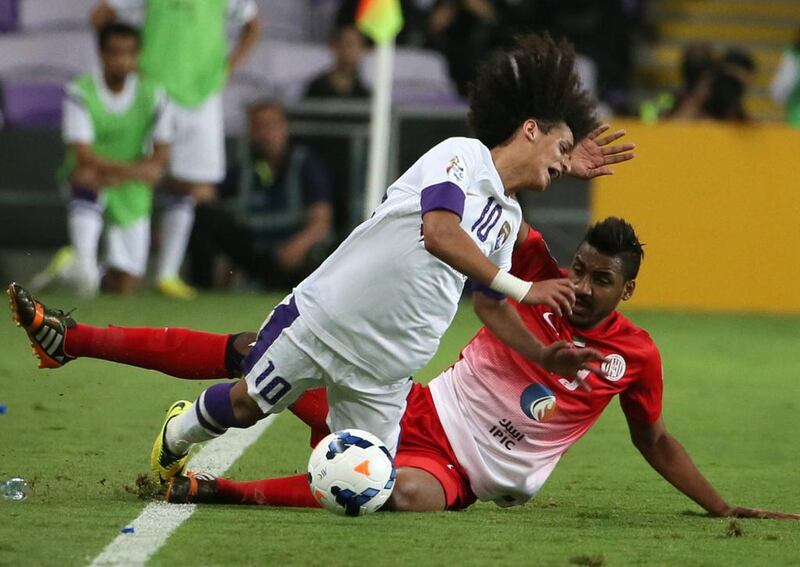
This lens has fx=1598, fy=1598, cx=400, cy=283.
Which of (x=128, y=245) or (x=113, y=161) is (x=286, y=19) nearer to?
(x=113, y=161)

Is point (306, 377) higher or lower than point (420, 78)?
higher

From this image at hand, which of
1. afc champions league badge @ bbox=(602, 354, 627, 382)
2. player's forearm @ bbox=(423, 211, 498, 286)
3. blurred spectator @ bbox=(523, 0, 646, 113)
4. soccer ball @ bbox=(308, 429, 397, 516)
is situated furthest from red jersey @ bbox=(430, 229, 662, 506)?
blurred spectator @ bbox=(523, 0, 646, 113)

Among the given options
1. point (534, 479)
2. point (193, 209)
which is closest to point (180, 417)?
point (534, 479)

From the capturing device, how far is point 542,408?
5344mm

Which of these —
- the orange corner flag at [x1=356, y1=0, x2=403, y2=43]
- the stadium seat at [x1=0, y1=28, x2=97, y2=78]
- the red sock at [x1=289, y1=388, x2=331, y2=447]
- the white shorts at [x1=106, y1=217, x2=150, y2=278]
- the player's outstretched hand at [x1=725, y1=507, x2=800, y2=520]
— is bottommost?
the white shorts at [x1=106, y1=217, x2=150, y2=278]

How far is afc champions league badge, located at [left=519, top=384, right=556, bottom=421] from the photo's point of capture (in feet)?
17.5

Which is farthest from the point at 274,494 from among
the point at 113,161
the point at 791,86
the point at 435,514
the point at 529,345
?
the point at 791,86

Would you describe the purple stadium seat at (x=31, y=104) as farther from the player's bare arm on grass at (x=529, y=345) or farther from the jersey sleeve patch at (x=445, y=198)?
the jersey sleeve patch at (x=445, y=198)

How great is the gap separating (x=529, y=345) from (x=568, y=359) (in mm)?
422

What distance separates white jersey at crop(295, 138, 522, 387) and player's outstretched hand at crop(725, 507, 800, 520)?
→ 3.92 feet

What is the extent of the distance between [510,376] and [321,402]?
654mm

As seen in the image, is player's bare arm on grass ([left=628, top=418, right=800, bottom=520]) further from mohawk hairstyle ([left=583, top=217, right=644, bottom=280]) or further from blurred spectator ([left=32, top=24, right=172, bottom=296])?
blurred spectator ([left=32, top=24, right=172, bottom=296])

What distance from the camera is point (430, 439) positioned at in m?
5.46

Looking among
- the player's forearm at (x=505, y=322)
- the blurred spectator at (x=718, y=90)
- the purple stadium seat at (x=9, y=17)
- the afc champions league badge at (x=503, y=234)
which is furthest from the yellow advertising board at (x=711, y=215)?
the afc champions league badge at (x=503, y=234)
